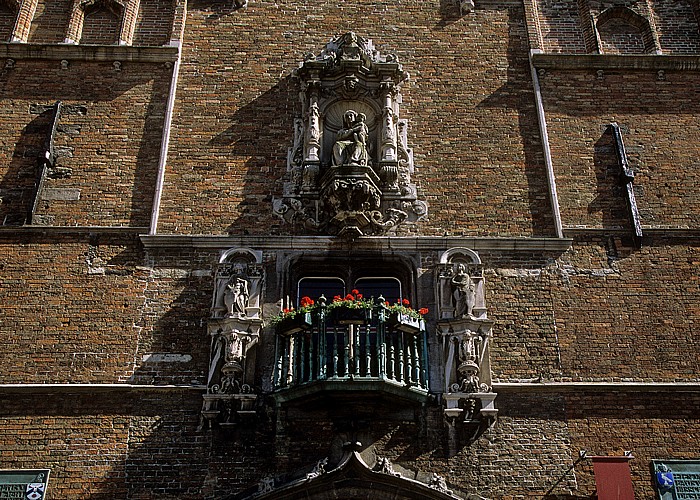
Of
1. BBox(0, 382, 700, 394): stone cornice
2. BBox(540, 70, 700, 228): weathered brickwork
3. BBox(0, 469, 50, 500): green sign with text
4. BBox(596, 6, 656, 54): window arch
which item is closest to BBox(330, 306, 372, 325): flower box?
BBox(0, 382, 700, 394): stone cornice

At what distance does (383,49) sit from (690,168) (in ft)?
18.0

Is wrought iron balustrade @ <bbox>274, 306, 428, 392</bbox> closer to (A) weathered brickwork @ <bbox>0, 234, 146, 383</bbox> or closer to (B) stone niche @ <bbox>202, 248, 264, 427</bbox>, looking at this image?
(B) stone niche @ <bbox>202, 248, 264, 427</bbox>

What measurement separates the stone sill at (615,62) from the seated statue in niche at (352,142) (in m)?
3.55

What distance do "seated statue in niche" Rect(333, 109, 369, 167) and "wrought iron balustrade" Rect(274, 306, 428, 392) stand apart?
2854 mm

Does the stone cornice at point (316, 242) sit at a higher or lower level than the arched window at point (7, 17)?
lower

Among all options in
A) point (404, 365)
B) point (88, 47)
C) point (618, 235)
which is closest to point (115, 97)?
point (88, 47)

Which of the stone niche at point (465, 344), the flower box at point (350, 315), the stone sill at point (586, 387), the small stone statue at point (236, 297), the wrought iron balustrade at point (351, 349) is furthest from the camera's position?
the small stone statue at point (236, 297)

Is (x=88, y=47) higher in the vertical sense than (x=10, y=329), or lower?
higher

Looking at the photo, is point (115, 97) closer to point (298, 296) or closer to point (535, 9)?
point (298, 296)

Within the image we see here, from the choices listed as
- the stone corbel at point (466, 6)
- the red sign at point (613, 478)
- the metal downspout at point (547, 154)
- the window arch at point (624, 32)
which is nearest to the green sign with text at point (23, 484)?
the red sign at point (613, 478)

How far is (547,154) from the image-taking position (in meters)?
14.2

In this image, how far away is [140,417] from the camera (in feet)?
38.3

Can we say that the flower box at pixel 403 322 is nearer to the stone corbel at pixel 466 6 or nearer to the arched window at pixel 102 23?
the stone corbel at pixel 466 6

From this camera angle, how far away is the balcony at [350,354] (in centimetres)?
1120
